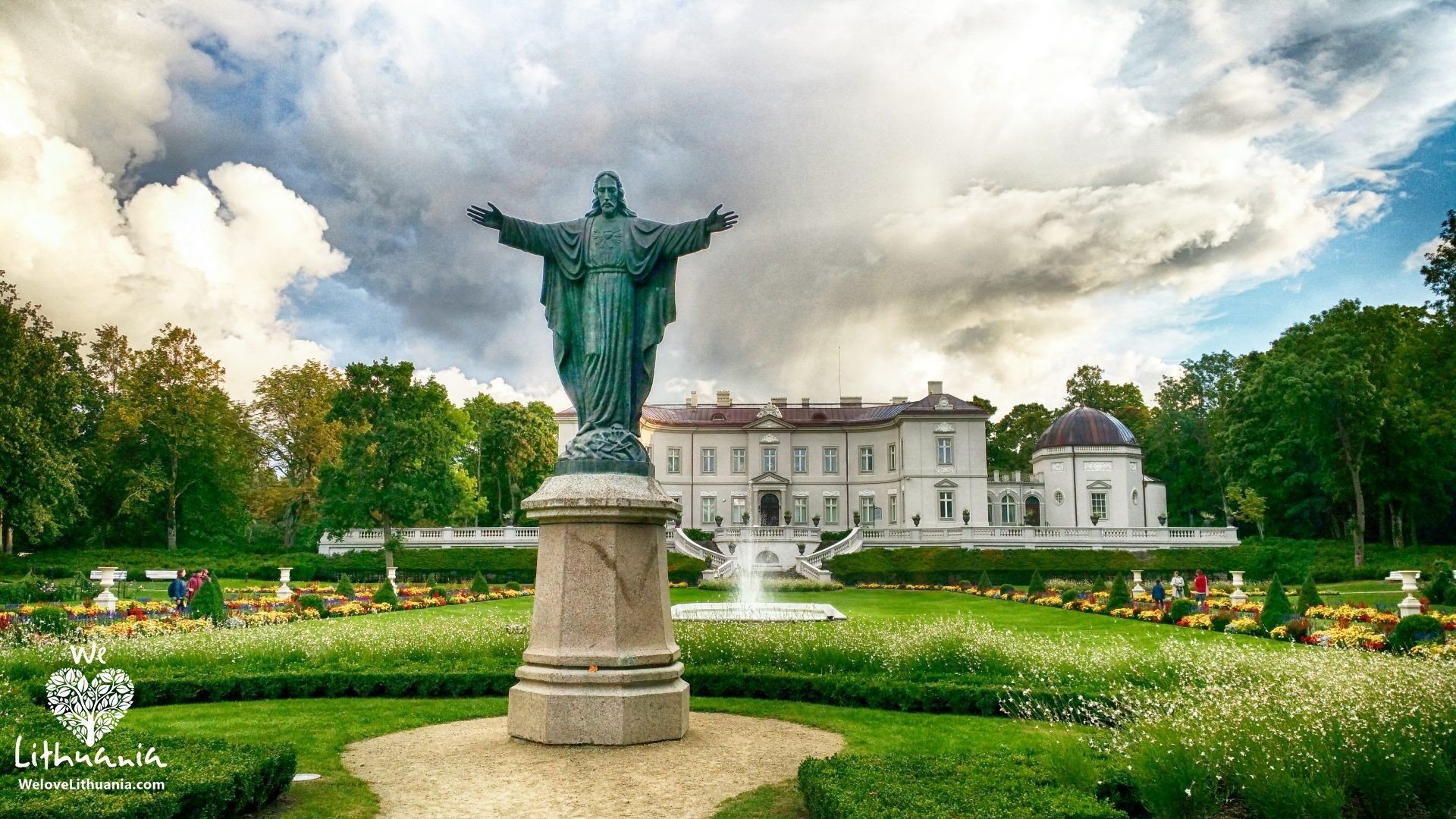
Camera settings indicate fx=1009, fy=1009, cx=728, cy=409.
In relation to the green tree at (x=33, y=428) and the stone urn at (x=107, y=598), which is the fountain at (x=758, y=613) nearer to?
the stone urn at (x=107, y=598)

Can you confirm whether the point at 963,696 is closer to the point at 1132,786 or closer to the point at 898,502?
the point at 1132,786

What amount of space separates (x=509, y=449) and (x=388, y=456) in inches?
777

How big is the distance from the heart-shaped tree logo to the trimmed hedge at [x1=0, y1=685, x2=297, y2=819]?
71mm

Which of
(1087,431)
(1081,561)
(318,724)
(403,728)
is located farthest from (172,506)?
(1087,431)

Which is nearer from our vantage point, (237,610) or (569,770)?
(569,770)

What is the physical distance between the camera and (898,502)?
5678cm

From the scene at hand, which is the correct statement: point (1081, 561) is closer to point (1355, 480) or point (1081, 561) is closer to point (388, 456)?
point (1355, 480)

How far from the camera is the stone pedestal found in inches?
316

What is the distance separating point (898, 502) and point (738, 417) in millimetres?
10907

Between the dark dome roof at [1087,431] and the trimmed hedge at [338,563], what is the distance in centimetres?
2359

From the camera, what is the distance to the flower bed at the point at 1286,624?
15836mm

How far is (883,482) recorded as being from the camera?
58.5 metres

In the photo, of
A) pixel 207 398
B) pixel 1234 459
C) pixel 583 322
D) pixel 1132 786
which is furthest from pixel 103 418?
pixel 1234 459

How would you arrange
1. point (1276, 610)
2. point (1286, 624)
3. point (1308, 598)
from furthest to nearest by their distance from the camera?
point (1308, 598)
point (1276, 610)
point (1286, 624)
